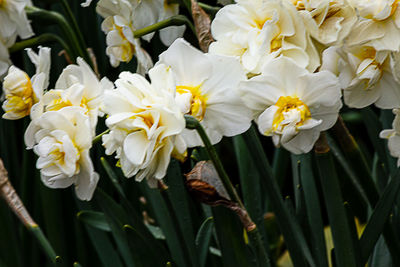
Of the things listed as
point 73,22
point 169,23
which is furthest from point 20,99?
point 73,22

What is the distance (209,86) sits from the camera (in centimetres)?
64

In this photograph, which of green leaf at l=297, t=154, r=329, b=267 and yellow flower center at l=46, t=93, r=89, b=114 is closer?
yellow flower center at l=46, t=93, r=89, b=114

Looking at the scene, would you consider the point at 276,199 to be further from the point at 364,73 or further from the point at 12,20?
the point at 12,20

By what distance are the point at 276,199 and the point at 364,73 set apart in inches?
9.8

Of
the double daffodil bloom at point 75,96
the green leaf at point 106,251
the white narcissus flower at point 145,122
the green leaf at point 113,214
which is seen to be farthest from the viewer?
the green leaf at point 106,251

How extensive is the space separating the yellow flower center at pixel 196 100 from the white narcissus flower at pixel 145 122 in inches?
1.8

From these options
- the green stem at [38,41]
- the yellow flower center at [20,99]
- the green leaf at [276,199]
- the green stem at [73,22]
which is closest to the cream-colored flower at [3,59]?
the green stem at [38,41]

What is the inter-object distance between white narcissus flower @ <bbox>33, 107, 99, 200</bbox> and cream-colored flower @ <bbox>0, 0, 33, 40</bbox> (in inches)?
15.7

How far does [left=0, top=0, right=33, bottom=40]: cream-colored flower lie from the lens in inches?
38.3

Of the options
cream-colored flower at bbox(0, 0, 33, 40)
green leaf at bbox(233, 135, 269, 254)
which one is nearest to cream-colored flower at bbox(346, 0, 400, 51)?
green leaf at bbox(233, 135, 269, 254)

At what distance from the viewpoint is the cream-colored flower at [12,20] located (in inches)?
38.3

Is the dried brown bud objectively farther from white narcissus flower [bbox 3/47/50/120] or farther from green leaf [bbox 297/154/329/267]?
green leaf [bbox 297/154/329/267]

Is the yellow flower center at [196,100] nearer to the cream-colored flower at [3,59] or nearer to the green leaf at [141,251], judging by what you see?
the green leaf at [141,251]

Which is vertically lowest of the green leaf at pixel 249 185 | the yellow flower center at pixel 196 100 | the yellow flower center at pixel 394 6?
the green leaf at pixel 249 185
